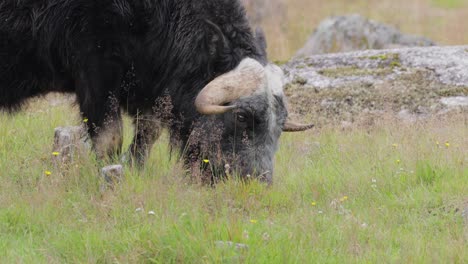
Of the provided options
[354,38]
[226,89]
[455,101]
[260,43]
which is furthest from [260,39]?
[354,38]

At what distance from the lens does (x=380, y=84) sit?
10.4 m

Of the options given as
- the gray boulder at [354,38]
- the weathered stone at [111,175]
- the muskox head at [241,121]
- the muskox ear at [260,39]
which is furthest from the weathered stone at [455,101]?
the weathered stone at [111,175]

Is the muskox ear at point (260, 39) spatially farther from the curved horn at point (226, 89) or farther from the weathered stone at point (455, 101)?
the weathered stone at point (455, 101)

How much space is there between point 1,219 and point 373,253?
2.71m

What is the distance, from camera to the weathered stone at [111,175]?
6402 mm

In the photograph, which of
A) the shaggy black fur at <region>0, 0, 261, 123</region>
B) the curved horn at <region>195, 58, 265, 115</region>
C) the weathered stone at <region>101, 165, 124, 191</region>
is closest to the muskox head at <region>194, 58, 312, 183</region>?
the curved horn at <region>195, 58, 265, 115</region>

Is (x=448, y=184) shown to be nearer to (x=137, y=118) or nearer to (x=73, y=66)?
(x=137, y=118)

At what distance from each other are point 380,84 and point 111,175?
16.3 feet

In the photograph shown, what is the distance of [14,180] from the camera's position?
7.10m

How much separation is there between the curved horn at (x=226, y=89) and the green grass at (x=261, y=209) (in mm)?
619

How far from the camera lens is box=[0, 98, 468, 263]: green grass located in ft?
17.1

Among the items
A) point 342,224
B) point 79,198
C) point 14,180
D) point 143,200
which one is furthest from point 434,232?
point 14,180

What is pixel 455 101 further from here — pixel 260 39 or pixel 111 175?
pixel 111 175

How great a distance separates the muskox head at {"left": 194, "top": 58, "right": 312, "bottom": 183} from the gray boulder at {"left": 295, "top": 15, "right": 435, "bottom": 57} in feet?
25.8
